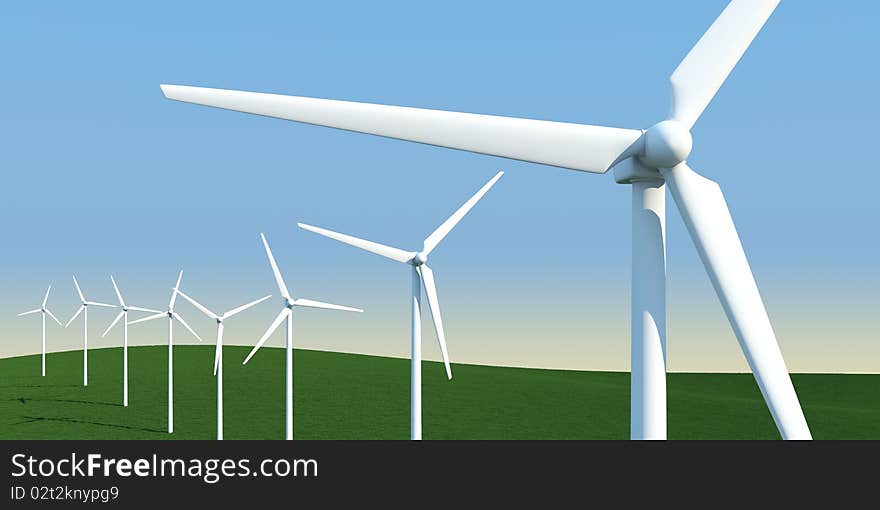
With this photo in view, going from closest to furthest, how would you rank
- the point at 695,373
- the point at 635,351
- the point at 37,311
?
the point at 635,351, the point at 37,311, the point at 695,373

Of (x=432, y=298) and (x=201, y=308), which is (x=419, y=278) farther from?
(x=201, y=308)

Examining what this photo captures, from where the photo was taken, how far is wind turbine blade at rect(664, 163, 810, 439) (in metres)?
10.5

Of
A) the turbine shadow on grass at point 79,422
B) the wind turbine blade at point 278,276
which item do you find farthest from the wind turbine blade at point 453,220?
the turbine shadow on grass at point 79,422

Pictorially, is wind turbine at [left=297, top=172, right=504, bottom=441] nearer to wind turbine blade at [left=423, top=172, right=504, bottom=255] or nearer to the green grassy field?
wind turbine blade at [left=423, top=172, right=504, bottom=255]

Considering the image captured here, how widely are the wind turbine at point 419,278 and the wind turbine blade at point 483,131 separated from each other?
10.4m

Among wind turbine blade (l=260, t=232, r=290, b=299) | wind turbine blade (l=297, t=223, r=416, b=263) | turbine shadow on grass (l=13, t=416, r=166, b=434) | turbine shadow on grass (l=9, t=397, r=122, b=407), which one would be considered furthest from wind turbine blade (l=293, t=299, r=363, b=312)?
turbine shadow on grass (l=9, t=397, r=122, b=407)

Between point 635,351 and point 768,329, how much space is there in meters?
1.74

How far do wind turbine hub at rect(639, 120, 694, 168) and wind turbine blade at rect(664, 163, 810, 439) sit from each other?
0.85 ft

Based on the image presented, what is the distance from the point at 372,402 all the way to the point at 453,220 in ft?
108

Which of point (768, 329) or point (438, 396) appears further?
point (438, 396)
